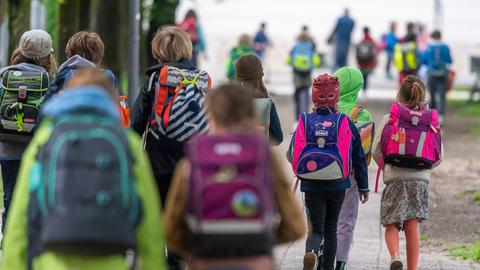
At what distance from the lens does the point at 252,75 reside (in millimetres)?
9172

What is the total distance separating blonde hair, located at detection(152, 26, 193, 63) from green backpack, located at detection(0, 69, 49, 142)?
122 cm

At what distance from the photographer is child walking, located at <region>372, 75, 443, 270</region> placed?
9555 mm

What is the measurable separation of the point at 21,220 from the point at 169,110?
2949mm

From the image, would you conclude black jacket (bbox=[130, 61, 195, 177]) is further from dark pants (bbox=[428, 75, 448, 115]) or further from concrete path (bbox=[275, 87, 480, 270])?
dark pants (bbox=[428, 75, 448, 115])

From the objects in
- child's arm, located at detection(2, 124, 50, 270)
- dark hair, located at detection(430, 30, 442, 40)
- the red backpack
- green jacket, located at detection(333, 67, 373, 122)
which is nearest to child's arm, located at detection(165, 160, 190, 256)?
child's arm, located at detection(2, 124, 50, 270)

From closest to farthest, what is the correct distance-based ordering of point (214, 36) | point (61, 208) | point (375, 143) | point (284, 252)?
point (61, 208) < point (375, 143) < point (284, 252) < point (214, 36)

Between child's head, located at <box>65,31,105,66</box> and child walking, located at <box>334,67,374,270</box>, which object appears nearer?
child's head, located at <box>65,31,105,66</box>

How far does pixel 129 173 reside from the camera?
5.37 meters

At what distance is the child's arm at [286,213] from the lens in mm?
5840

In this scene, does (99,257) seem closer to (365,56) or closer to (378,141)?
(378,141)

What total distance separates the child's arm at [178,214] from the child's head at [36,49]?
164 inches

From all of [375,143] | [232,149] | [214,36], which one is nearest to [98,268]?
[232,149]

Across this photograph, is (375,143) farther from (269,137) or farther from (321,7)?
(321,7)

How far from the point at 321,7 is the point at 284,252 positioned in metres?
42.0
